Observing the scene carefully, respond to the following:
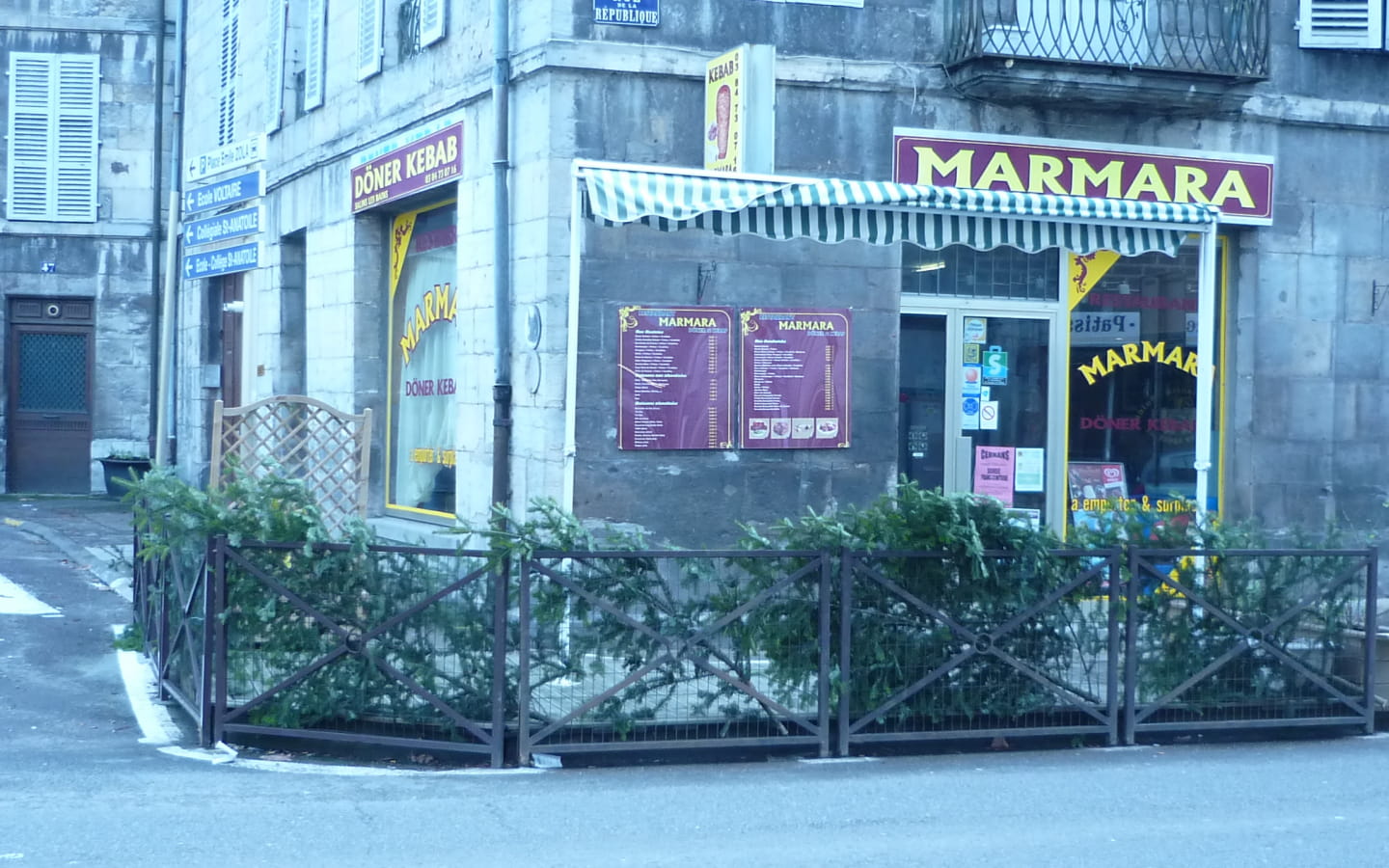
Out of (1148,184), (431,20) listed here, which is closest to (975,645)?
(1148,184)

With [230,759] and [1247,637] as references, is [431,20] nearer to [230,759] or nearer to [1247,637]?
[230,759]

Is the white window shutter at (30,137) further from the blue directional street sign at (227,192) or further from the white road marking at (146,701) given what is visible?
the white road marking at (146,701)

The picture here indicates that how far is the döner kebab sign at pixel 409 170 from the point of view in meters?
11.7

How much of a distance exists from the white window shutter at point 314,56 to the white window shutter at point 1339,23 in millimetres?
8571

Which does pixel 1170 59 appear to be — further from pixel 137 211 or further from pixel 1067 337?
pixel 137 211

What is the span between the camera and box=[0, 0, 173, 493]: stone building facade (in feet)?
70.0

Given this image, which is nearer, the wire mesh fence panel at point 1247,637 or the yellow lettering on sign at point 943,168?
the wire mesh fence panel at point 1247,637

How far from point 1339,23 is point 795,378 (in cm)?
542

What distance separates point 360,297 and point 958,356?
5.36 m

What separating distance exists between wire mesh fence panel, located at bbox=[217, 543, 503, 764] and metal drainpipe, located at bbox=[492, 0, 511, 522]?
132 inches

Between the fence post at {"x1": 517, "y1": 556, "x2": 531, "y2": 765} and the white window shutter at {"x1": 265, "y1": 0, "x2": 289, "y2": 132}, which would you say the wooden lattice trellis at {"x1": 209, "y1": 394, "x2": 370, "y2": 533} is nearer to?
the fence post at {"x1": 517, "y1": 556, "x2": 531, "y2": 765}

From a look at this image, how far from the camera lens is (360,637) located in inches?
293

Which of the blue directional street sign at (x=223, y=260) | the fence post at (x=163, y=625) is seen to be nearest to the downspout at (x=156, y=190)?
the blue directional street sign at (x=223, y=260)

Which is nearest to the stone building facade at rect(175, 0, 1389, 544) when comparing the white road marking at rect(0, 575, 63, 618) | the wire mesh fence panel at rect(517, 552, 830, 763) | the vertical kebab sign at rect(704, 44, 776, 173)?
the vertical kebab sign at rect(704, 44, 776, 173)
